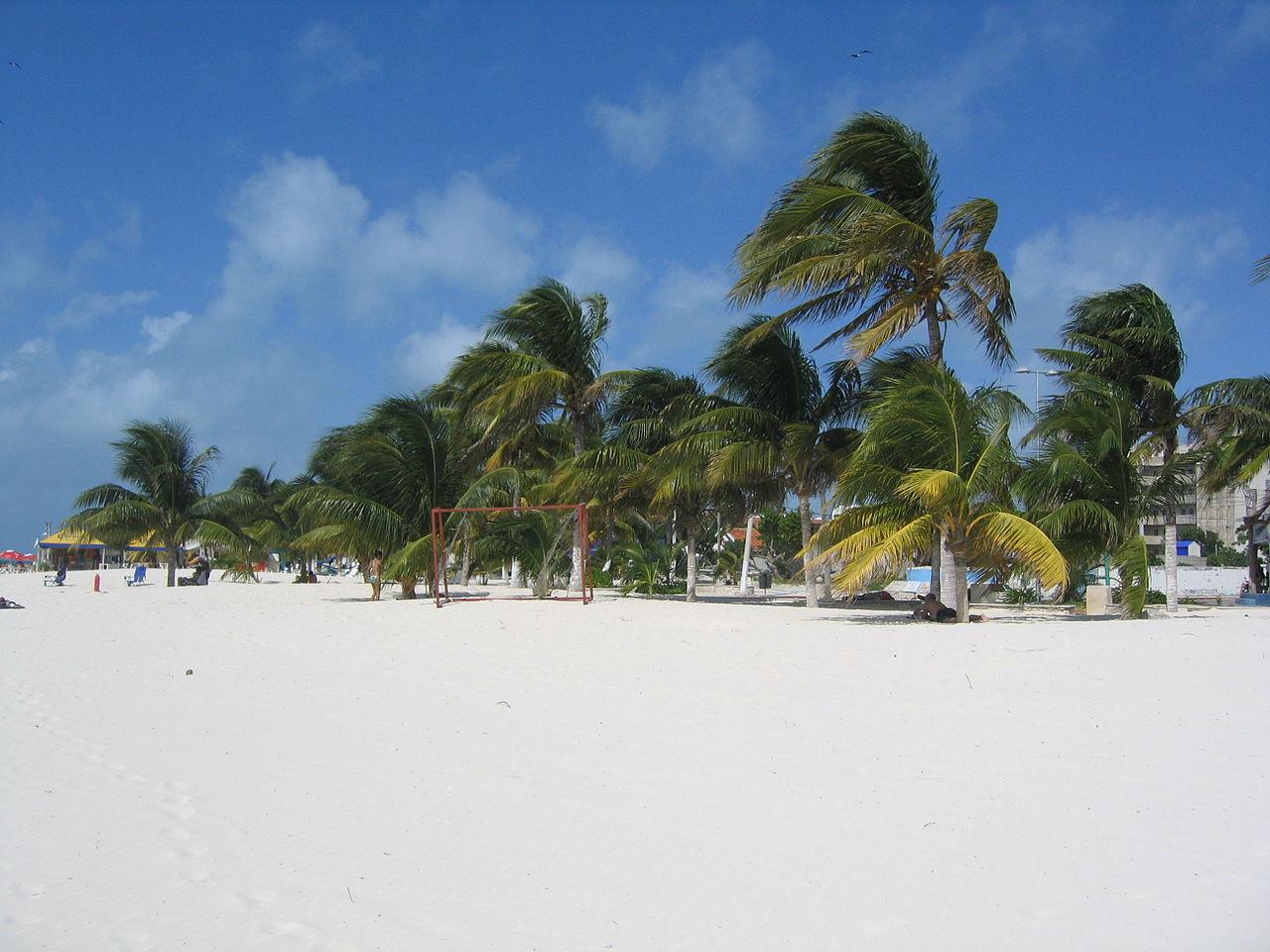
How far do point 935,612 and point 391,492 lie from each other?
1339cm

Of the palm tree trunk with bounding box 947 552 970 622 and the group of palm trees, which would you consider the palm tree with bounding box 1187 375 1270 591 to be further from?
the palm tree trunk with bounding box 947 552 970 622

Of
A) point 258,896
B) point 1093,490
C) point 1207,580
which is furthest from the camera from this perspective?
point 1207,580

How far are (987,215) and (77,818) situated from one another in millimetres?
16522

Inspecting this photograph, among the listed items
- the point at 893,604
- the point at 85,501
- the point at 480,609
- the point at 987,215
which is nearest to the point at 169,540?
the point at 85,501

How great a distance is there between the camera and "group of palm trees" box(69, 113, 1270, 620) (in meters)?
15.5

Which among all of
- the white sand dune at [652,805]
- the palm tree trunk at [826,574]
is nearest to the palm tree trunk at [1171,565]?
the palm tree trunk at [826,574]

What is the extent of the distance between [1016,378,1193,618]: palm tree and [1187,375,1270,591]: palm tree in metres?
4.30

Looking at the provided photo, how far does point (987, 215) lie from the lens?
17.3m

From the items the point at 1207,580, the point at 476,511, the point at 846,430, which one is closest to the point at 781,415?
the point at 846,430

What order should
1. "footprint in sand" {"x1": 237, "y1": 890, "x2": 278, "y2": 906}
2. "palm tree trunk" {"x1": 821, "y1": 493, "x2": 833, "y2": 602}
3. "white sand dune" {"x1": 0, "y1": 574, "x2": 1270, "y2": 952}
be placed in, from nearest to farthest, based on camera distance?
"white sand dune" {"x1": 0, "y1": 574, "x2": 1270, "y2": 952}, "footprint in sand" {"x1": 237, "y1": 890, "x2": 278, "y2": 906}, "palm tree trunk" {"x1": 821, "y1": 493, "x2": 833, "y2": 602}

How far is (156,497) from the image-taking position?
35.4 meters

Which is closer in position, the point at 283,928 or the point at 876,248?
the point at 283,928

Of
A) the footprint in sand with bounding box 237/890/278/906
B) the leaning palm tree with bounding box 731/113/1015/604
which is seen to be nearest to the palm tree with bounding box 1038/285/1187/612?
the leaning palm tree with bounding box 731/113/1015/604

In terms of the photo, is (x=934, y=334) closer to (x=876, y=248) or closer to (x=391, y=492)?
(x=876, y=248)
